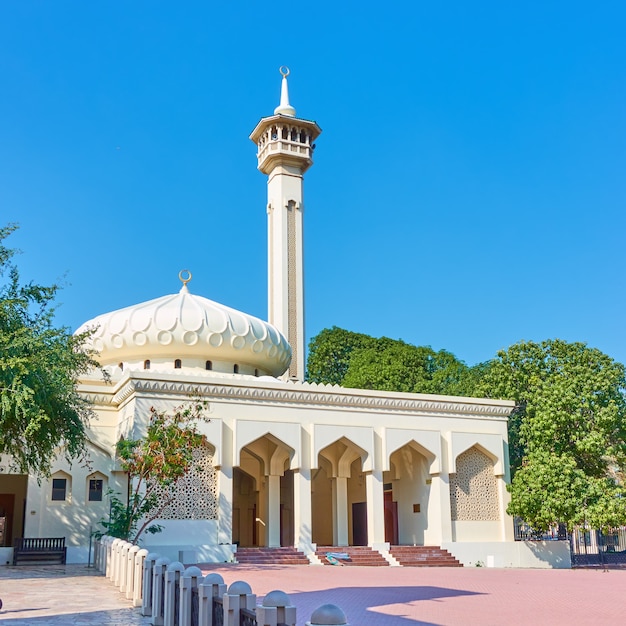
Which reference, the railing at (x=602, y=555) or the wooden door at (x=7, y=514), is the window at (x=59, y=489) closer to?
the wooden door at (x=7, y=514)

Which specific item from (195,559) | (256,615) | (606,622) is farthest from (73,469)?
(256,615)

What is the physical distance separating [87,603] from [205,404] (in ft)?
28.3

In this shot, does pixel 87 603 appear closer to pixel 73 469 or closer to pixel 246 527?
pixel 73 469

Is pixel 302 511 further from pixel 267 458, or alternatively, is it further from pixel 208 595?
pixel 208 595

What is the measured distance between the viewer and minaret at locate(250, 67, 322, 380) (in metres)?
35.8

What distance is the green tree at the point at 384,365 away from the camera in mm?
35531

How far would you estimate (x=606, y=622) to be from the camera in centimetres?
974

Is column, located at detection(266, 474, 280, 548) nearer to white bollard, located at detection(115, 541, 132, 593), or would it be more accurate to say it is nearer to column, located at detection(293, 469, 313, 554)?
column, located at detection(293, 469, 313, 554)

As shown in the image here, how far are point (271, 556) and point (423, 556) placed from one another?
4211 millimetres

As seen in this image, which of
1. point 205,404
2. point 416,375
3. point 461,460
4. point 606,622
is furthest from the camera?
point 416,375

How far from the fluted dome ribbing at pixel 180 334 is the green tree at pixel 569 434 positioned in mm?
8059

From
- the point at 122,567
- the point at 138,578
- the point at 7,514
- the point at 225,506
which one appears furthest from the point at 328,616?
the point at 7,514

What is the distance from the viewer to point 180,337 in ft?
76.9

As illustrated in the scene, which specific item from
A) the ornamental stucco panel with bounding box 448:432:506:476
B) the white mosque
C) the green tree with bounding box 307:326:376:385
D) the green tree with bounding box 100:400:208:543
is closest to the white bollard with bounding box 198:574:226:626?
the green tree with bounding box 100:400:208:543
